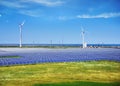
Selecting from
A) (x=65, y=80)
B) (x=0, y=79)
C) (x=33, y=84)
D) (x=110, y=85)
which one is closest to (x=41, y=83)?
(x=33, y=84)

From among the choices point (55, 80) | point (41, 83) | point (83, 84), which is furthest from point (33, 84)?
point (83, 84)

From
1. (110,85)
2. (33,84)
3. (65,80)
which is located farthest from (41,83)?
(110,85)

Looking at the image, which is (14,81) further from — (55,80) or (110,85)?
(110,85)

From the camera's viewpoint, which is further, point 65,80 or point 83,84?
point 65,80

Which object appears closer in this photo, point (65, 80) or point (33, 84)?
point (33, 84)

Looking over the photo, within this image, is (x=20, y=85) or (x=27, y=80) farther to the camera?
(x=27, y=80)

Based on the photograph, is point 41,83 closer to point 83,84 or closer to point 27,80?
point 27,80

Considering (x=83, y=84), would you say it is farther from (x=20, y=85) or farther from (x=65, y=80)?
→ (x=20, y=85)
